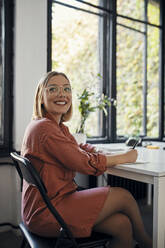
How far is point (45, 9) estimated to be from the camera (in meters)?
2.39

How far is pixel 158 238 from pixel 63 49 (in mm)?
2077

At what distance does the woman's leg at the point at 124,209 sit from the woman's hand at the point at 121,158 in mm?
137

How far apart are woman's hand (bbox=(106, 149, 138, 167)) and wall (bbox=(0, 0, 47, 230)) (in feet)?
3.49

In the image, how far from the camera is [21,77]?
89.7 inches

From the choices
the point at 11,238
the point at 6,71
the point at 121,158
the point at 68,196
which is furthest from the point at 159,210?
the point at 6,71

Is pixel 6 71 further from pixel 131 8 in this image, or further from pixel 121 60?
pixel 131 8

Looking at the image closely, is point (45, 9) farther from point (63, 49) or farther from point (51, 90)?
point (51, 90)

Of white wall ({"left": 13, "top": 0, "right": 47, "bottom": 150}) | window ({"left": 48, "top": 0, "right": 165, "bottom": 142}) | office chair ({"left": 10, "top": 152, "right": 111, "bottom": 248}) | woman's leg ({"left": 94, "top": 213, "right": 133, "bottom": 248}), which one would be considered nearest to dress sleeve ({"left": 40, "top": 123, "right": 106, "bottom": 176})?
office chair ({"left": 10, "top": 152, "right": 111, "bottom": 248})

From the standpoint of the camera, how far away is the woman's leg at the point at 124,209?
135cm

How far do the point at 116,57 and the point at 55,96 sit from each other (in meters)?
1.87

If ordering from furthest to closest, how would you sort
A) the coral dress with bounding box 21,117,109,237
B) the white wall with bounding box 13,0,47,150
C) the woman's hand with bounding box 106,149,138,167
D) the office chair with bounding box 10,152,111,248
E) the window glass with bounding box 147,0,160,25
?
the window glass with bounding box 147,0,160,25 → the white wall with bounding box 13,0,47,150 → the woman's hand with bounding box 106,149,138,167 → the coral dress with bounding box 21,117,109,237 → the office chair with bounding box 10,152,111,248

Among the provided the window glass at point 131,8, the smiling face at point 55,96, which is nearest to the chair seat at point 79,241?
the smiling face at point 55,96

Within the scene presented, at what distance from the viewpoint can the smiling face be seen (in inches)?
60.2

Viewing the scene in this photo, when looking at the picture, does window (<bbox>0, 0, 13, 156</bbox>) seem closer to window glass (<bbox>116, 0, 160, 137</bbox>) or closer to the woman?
the woman
